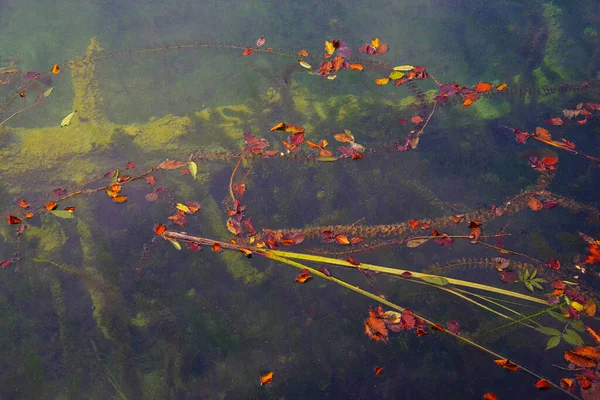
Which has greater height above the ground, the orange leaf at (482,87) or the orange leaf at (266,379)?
the orange leaf at (482,87)

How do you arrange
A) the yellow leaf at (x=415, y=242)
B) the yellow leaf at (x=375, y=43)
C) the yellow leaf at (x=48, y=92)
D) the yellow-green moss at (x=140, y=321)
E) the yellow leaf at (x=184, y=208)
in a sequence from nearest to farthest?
the yellow-green moss at (x=140, y=321)
the yellow leaf at (x=415, y=242)
the yellow leaf at (x=184, y=208)
the yellow leaf at (x=48, y=92)
the yellow leaf at (x=375, y=43)

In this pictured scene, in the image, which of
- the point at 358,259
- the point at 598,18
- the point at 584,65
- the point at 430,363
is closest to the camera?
the point at 430,363

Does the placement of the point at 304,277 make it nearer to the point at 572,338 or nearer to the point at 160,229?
the point at 160,229

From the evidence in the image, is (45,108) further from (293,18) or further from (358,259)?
(358,259)

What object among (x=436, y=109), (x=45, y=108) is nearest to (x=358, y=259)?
(x=436, y=109)

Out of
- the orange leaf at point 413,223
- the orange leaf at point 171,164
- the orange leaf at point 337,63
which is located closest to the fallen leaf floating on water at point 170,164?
the orange leaf at point 171,164

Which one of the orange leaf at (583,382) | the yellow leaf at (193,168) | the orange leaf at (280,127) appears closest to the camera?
the orange leaf at (583,382)

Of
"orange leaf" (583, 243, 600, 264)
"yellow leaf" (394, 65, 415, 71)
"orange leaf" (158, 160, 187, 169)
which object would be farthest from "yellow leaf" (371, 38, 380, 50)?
"orange leaf" (583, 243, 600, 264)

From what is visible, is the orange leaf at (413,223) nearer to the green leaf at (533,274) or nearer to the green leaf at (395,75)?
the green leaf at (533,274)

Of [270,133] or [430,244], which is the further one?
[270,133]
